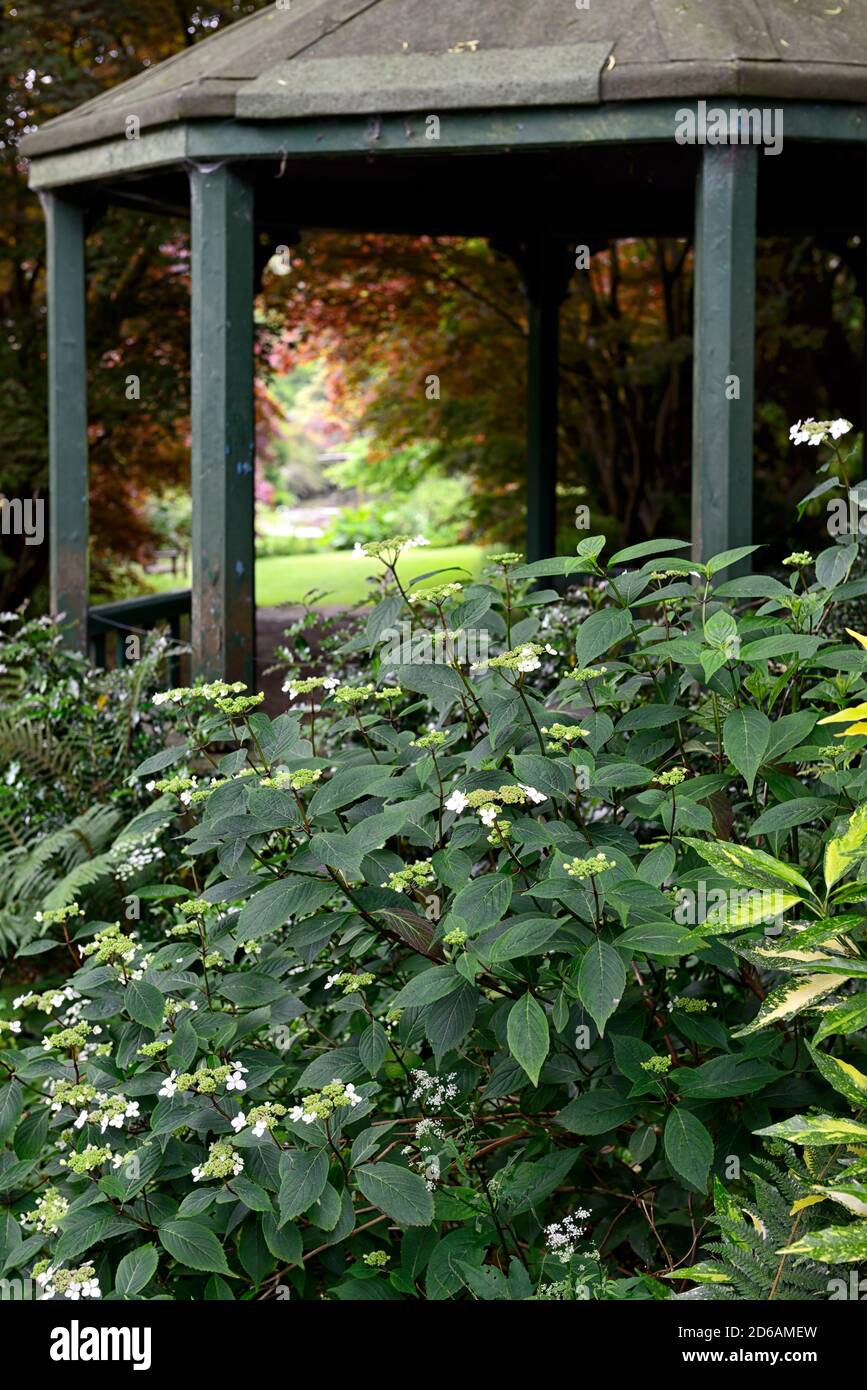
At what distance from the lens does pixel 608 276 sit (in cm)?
1341

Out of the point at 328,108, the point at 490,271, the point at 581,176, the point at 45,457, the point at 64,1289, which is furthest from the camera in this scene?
the point at 490,271

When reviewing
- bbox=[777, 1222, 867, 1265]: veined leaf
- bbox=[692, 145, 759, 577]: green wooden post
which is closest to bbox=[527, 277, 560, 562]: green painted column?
bbox=[692, 145, 759, 577]: green wooden post

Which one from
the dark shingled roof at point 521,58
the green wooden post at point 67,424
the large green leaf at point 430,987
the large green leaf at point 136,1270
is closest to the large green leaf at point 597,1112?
the large green leaf at point 430,987

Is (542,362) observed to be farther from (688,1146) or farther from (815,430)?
(688,1146)

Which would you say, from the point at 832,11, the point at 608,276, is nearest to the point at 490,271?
the point at 608,276

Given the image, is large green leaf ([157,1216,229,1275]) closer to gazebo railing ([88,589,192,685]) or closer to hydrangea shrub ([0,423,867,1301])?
hydrangea shrub ([0,423,867,1301])

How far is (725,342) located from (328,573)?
48.8 feet

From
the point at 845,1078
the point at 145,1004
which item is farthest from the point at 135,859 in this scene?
the point at 845,1078

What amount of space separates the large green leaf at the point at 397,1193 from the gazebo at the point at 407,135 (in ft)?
10.8

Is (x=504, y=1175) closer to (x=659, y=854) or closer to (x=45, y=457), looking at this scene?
(x=659, y=854)

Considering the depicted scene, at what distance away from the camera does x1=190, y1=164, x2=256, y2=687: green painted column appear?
5.78 m

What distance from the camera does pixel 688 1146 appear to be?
2541mm

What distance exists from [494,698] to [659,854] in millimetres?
492

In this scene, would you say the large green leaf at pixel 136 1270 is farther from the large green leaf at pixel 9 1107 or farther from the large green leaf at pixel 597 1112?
the large green leaf at pixel 597 1112
